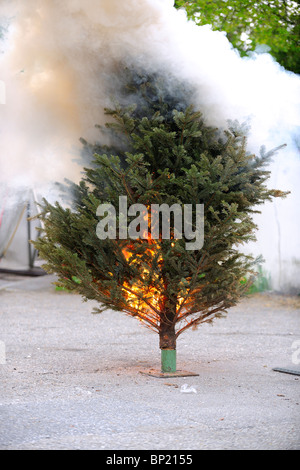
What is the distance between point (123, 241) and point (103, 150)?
3.48ft

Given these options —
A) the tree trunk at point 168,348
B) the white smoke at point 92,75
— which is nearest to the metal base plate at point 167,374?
the tree trunk at point 168,348

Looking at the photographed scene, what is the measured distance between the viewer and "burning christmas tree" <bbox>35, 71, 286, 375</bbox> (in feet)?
19.4

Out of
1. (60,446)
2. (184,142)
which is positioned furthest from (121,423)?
(184,142)

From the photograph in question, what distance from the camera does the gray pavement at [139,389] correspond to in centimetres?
435

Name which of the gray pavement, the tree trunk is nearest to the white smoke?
the tree trunk

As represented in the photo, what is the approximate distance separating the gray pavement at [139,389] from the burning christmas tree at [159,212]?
88 cm

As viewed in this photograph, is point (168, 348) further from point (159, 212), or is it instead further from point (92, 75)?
point (92, 75)

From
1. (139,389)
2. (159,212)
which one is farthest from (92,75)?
(139,389)

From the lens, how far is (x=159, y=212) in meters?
6.15

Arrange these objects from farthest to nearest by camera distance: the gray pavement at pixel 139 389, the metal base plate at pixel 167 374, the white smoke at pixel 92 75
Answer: the metal base plate at pixel 167 374 < the white smoke at pixel 92 75 < the gray pavement at pixel 139 389

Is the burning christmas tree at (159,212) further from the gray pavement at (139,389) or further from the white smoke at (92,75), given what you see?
the gray pavement at (139,389)

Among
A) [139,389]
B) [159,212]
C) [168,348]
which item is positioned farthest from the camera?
[168,348]

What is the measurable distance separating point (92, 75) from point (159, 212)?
1448 mm

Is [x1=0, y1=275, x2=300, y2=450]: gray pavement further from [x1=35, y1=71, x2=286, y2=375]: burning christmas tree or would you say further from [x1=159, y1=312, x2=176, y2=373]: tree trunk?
[x1=35, y1=71, x2=286, y2=375]: burning christmas tree
